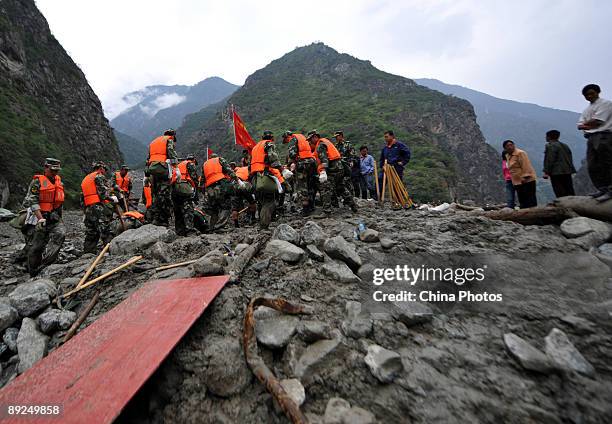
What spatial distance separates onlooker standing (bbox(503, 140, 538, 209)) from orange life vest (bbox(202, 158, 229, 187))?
626cm

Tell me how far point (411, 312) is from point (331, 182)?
4382mm

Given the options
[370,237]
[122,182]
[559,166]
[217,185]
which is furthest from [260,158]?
[559,166]

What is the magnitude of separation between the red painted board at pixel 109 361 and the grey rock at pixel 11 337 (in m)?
0.93

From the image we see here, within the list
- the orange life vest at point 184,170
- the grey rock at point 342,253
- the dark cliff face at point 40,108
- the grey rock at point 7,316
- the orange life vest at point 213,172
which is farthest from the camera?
the dark cliff face at point 40,108

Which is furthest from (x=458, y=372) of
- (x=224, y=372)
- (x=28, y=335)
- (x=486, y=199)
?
(x=486, y=199)

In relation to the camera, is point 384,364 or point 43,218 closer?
point 384,364

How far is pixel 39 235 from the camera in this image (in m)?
4.84

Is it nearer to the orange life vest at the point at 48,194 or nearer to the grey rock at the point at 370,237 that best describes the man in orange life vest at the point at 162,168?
the orange life vest at the point at 48,194

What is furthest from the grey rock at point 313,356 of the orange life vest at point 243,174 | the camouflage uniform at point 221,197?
the orange life vest at point 243,174

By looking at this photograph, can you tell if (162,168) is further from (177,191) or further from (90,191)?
(90,191)

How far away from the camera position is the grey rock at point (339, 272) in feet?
9.88

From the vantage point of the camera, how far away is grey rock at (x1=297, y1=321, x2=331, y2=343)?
84.2 inches

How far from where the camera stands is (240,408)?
178 centimetres

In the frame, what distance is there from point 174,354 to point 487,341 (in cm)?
239
